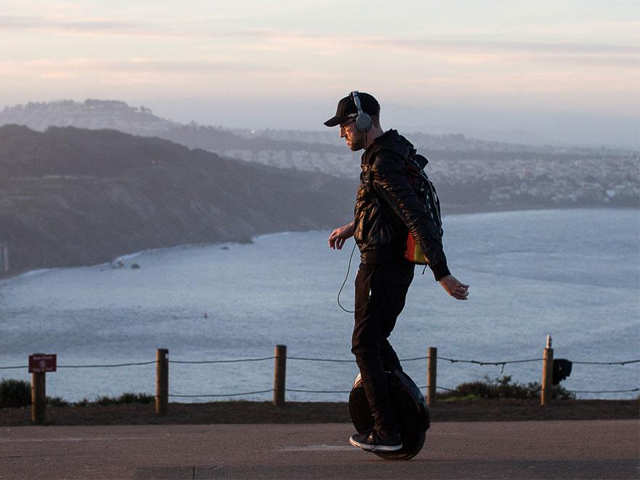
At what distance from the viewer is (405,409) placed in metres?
→ 4.60

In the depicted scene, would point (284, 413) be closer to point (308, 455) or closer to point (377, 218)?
point (308, 455)

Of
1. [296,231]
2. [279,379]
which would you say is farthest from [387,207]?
[296,231]

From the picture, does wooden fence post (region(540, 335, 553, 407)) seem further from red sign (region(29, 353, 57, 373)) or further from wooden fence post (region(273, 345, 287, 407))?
red sign (region(29, 353, 57, 373))

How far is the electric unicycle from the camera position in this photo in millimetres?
4582

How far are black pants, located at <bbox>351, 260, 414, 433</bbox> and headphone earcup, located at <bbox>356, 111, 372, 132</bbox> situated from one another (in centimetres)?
58

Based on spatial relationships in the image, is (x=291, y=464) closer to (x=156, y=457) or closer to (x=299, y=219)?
(x=156, y=457)

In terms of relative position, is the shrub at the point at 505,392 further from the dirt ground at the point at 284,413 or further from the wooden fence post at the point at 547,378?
the dirt ground at the point at 284,413

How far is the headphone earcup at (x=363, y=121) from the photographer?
4.26 m

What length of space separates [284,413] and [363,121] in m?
5.75

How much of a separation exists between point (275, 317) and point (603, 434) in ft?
269

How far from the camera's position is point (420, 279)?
113312mm

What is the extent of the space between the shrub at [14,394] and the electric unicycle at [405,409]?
25.4 ft

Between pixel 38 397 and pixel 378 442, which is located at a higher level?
pixel 378 442

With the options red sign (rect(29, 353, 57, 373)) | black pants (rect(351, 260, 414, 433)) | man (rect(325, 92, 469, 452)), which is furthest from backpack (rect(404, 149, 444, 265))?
red sign (rect(29, 353, 57, 373))
